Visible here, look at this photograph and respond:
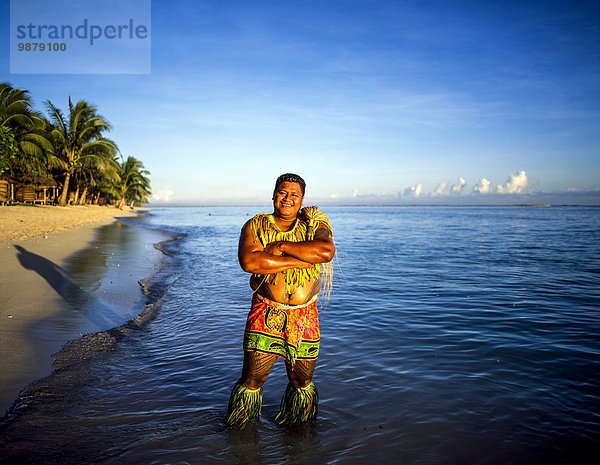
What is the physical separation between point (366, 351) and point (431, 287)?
219 inches

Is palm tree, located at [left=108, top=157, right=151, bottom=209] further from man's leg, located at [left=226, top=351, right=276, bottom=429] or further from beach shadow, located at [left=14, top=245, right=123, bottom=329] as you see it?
man's leg, located at [left=226, top=351, right=276, bottom=429]

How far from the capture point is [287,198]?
313cm

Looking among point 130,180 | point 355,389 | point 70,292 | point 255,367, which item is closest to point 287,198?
point 255,367

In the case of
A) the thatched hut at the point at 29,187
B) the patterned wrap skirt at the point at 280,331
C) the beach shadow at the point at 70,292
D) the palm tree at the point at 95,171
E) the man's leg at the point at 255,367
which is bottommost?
the beach shadow at the point at 70,292

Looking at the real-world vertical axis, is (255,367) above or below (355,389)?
above

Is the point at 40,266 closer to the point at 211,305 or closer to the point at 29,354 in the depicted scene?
the point at 211,305

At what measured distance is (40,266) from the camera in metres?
9.77

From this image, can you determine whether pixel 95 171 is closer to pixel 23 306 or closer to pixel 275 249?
pixel 23 306

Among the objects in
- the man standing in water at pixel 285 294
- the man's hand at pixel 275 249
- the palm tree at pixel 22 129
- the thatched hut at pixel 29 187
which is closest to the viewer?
the man's hand at pixel 275 249

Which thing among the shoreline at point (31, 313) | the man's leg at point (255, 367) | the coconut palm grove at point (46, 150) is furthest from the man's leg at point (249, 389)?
the coconut palm grove at point (46, 150)

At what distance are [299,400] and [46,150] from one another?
34859 mm

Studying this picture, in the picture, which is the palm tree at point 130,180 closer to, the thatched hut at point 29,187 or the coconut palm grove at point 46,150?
the coconut palm grove at point 46,150

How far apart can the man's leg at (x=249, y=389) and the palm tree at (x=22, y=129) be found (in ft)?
103

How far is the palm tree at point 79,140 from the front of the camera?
35844 millimetres
